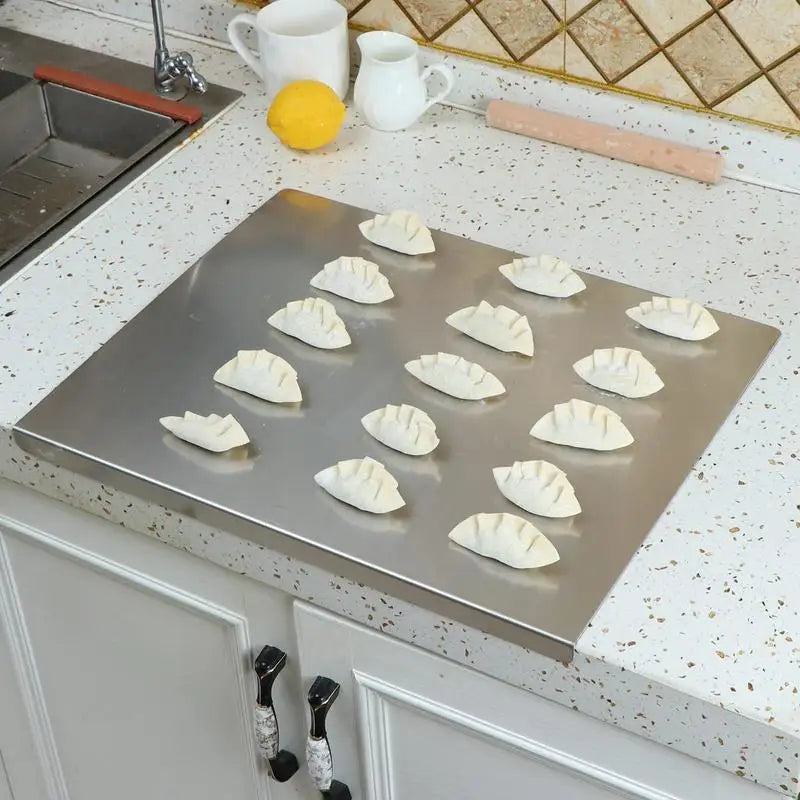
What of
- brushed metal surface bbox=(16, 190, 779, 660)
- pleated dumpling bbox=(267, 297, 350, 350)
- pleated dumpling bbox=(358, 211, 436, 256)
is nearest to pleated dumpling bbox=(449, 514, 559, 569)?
brushed metal surface bbox=(16, 190, 779, 660)

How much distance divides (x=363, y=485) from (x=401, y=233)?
1.14ft

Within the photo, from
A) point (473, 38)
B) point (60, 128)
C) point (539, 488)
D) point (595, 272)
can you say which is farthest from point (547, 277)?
point (60, 128)

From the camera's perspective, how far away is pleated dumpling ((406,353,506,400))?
1.08m

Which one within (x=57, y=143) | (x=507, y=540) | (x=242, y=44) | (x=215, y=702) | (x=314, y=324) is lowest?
(x=215, y=702)

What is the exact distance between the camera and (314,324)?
1.15 metres

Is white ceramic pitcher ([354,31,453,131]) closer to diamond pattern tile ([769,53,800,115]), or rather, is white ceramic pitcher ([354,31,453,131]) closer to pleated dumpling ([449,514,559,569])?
diamond pattern tile ([769,53,800,115])

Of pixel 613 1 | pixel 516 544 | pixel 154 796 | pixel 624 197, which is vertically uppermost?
pixel 613 1

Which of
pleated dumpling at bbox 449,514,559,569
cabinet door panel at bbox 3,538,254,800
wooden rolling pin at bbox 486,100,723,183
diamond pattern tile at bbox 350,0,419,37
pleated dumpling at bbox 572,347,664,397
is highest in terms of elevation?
diamond pattern tile at bbox 350,0,419,37

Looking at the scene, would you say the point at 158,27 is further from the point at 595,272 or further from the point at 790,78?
the point at 790,78

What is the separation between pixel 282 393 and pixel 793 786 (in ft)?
1.64

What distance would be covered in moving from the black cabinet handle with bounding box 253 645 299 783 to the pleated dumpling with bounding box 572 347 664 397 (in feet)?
1.15

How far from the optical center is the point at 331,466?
1.02m

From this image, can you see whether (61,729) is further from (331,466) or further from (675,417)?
(675,417)

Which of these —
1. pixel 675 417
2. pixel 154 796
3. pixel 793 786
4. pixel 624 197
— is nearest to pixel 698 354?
pixel 675 417
